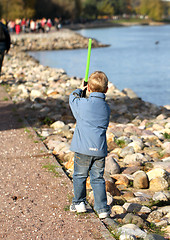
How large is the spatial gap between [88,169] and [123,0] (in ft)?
506

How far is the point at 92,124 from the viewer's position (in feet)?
12.3

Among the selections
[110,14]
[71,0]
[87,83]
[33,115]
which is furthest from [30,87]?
[110,14]

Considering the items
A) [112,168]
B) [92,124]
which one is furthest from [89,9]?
[92,124]

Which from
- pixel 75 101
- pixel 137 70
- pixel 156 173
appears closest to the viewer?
pixel 75 101

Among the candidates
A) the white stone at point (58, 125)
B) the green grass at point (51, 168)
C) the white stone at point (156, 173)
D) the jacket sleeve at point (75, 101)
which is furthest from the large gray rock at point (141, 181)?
the white stone at point (58, 125)

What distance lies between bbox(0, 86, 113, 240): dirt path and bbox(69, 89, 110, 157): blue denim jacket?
0.70 metres

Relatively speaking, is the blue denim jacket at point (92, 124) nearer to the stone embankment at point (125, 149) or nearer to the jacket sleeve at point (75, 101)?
the jacket sleeve at point (75, 101)

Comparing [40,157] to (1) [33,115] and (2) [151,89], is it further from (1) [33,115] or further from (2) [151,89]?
(2) [151,89]

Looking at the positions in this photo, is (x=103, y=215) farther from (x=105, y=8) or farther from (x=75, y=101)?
(x=105, y=8)

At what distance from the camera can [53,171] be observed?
524cm

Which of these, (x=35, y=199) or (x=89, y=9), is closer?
(x=35, y=199)

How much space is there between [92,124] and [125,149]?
280cm

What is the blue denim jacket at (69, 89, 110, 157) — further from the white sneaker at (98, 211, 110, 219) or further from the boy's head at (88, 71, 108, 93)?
the white sneaker at (98, 211, 110, 219)

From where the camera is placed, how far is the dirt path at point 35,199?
12.1ft
